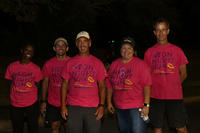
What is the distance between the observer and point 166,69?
527 centimetres

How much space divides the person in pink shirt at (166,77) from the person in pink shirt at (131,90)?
0.61 meters

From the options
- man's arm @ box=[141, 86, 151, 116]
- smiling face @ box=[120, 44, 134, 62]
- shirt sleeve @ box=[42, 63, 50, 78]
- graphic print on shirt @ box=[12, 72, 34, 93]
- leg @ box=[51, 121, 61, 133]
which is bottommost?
leg @ box=[51, 121, 61, 133]

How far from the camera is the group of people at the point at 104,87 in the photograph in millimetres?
4707

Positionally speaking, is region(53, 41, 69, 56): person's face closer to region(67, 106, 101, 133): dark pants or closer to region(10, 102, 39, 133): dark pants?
region(10, 102, 39, 133): dark pants

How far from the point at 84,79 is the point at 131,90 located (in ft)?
2.13

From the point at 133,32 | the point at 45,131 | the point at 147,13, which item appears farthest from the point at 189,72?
the point at 45,131

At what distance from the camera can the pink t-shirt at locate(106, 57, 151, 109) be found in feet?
15.5

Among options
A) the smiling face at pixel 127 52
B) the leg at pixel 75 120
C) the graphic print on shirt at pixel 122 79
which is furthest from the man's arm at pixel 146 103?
the leg at pixel 75 120

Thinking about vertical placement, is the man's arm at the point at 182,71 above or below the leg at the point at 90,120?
above

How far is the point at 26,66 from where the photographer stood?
5.54 meters

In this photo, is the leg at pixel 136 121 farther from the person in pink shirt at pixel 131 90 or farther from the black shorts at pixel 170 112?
the black shorts at pixel 170 112

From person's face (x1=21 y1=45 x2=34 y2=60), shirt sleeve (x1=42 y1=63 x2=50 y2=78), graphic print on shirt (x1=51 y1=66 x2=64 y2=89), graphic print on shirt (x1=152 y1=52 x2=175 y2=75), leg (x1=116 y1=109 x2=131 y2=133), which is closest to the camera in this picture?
leg (x1=116 y1=109 x2=131 y2=133)

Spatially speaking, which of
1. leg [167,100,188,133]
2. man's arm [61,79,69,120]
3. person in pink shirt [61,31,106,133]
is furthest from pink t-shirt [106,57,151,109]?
leg [167,100,188,133]

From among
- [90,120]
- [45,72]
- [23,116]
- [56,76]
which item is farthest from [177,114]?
[23,116]
